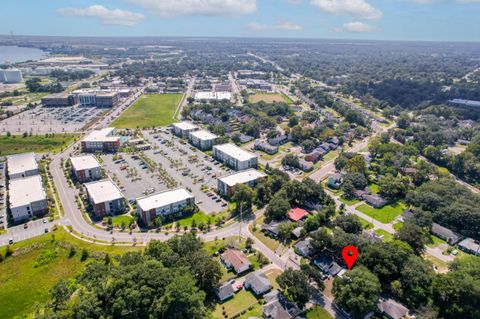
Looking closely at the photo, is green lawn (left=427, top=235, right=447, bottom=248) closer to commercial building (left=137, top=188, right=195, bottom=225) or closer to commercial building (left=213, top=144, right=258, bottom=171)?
commercial building (left=213, top=144, right=258, bottom=171)

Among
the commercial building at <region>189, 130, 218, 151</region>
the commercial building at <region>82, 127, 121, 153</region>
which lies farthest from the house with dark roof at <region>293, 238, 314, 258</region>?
the commercial building at <region>82, 127, 121, 153</region>

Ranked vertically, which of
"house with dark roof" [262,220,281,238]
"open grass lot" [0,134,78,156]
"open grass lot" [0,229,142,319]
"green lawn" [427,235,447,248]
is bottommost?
"open grass lot" [0,229,142,319]

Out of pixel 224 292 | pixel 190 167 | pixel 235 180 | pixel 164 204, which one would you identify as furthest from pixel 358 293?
pixel 190 167

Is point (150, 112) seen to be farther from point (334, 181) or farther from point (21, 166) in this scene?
point (334, 181)

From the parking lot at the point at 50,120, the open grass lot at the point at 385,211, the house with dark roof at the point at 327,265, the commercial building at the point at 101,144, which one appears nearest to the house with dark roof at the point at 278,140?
the open grass lot at the point at 385,211

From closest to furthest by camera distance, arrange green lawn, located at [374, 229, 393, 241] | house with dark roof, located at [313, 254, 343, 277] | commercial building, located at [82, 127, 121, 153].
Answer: house with dark roof, located at [313, 254, 343, 277]
green lawn, located at [374, 229, 393, 241]
commercial building, located at [82, 127, 121, 153]

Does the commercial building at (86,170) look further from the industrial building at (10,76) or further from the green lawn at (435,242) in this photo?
the industrial building at (10,76)

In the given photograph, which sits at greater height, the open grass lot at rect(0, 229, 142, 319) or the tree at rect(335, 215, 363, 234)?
the tree at rect(335, 215, 363, 234)
